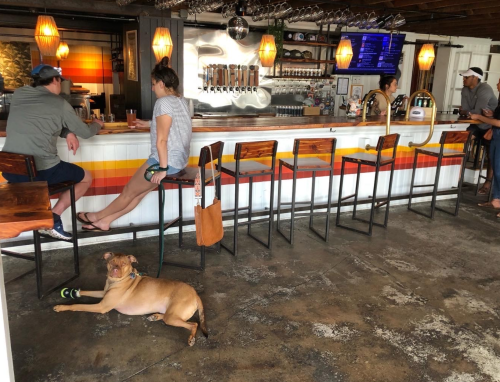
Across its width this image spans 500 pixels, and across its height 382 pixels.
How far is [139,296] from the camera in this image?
301 cm

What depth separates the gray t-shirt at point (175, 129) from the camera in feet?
11.4

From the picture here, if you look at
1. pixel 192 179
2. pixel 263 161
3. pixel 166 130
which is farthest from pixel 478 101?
pixel 166 130

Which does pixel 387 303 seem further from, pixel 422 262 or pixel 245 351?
pixel 245 351

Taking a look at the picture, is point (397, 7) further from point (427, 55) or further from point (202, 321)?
point (202, 321)

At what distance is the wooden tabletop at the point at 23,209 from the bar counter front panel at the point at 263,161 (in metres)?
1.81

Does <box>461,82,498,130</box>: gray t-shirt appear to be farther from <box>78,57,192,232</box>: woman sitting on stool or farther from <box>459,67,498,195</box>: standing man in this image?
<box>78,57,192,232</box>: woman sitting on stool

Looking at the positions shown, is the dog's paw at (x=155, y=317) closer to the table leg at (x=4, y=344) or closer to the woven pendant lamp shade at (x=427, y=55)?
the table leg at (x=4, y=344)

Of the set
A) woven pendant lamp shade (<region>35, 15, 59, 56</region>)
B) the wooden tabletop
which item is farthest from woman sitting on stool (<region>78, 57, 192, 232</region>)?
woven pendant lamp shade (<region>35, 15, 59, 56</region>)

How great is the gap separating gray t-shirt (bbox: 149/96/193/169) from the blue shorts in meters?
0.61

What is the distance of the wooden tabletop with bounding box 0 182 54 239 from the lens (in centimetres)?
171

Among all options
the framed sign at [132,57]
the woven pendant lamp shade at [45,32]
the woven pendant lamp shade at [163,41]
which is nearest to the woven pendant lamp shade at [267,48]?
the woven pendant lamp shade at [163,41]

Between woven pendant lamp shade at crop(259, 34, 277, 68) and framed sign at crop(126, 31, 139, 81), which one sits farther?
framed sign at crop(126, 31, 139, 81)

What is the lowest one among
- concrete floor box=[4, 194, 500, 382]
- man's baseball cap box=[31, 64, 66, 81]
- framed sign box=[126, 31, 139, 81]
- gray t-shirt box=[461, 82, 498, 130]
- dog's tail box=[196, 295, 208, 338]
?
concrete floor box=[4, 194, 500, 382]

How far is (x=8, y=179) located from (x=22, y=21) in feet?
17.4
